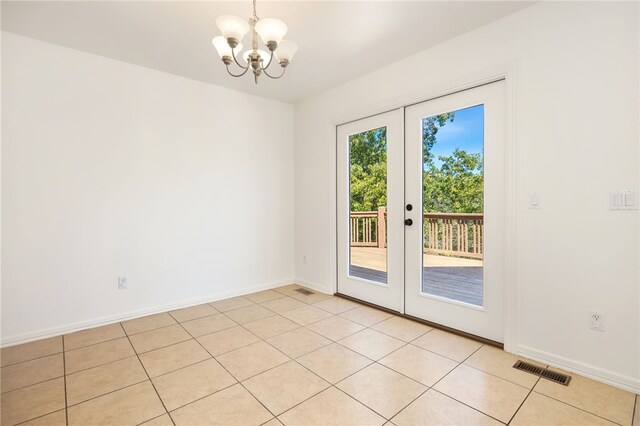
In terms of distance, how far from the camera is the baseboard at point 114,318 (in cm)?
263

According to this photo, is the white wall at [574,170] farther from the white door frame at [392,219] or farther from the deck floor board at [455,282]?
the white door frame at [392,219]

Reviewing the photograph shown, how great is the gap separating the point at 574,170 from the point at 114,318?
419 cm

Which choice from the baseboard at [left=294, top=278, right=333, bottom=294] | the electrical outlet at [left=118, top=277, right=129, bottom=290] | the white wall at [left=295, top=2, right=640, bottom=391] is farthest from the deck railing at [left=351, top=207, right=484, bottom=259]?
the electrical outlet at [left=118, top=277, right=129, bottom=290]

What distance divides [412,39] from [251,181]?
2507 mm

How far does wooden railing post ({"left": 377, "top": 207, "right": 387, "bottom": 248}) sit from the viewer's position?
11.0 feet

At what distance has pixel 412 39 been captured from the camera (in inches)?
107

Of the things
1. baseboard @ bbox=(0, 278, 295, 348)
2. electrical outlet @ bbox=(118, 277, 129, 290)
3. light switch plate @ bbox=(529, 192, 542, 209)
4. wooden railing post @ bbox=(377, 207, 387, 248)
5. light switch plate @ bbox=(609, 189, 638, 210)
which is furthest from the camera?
wooden railing post @ bbox=(377, 207, 387, 248)

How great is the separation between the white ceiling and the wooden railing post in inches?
62.1

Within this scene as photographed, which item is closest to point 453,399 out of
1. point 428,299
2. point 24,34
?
point 428,299

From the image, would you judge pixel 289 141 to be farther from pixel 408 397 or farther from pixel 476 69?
pixel 408 397

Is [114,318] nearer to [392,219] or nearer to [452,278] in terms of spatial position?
[392,219]

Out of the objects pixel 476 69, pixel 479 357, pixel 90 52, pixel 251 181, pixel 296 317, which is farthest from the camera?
pixel 251 181

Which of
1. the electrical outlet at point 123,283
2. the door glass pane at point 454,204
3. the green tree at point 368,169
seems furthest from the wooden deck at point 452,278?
the electrical outlet at point 123,283

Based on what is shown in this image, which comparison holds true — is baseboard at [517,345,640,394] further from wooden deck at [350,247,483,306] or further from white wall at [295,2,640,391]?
wooden deck at [350,247,483,306]
